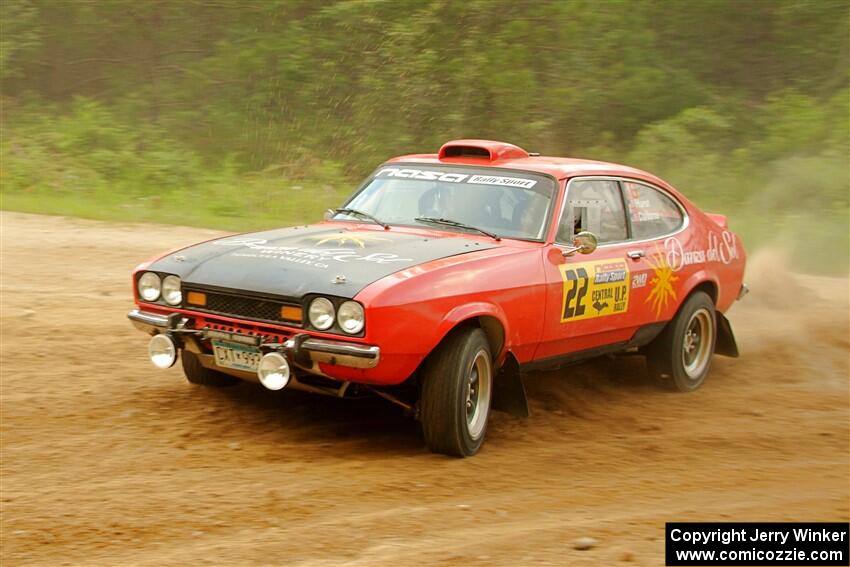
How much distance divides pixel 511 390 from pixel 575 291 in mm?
708

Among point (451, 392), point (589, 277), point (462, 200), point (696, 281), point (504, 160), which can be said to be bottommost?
point (451, 392)

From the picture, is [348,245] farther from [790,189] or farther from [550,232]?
[790,189]

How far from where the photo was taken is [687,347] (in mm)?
7426

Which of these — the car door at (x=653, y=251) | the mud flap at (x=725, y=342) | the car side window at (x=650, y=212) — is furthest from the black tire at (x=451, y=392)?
the mud flap at (x=725, y=342)

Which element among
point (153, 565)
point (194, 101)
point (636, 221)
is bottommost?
point (153, 565)

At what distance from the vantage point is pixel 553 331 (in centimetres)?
596

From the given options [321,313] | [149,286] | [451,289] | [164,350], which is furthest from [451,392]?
[149,286]

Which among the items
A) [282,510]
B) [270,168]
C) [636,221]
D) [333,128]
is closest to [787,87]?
[333,128]

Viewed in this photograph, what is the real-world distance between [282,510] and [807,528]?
7.41ft

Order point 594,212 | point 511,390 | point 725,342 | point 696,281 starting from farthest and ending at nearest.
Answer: point 725,342 → point 696,281 → point 594,212 → point 511,390

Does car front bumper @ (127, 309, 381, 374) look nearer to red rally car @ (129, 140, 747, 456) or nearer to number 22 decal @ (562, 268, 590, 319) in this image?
red rally car @ (129, 140, 747, 456)

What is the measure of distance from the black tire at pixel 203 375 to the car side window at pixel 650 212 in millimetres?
2731

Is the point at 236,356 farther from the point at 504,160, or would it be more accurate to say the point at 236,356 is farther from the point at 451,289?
the point at 504,160

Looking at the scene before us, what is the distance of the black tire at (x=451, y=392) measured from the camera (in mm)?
5195
